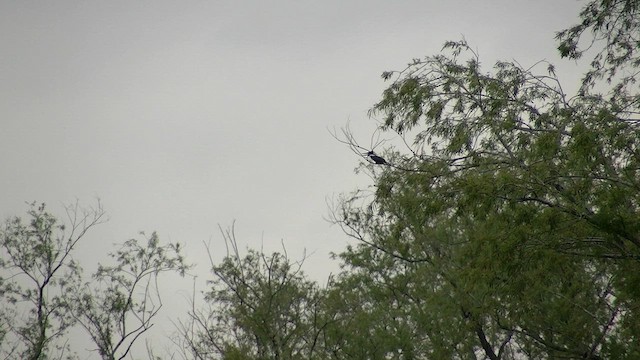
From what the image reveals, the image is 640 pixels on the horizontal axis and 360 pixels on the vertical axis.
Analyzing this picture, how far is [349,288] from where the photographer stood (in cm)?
1586

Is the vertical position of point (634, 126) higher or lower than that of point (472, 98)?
lower

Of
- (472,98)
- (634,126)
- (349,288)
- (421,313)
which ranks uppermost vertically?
(349,288)

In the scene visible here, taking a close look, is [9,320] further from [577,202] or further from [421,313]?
[577,202]

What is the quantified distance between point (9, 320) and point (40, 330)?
187 cm

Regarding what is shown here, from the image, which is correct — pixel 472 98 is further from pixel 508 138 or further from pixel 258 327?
pixel 258 327

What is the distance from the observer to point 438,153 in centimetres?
864

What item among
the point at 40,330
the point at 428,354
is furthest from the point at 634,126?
the point at 40,330

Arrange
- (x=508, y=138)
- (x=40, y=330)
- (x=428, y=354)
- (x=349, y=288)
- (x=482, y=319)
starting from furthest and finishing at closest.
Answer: (x=40, y=330) < (x=349, y=288) < (x=428, y=354) < (x=482, y=319) < (x=508, y=138)

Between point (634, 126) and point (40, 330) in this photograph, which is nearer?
point (634, 126)

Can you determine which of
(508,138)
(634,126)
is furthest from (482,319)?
(634,126)

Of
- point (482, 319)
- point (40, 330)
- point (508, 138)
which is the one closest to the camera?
point (508, 138)

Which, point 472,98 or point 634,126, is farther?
point 472,98

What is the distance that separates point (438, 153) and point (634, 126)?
2.99m

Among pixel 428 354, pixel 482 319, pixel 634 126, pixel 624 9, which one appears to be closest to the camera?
pixel 634 126
